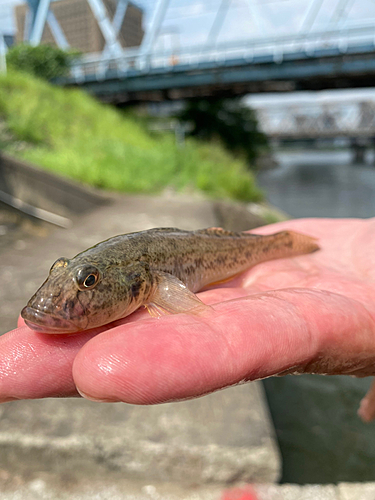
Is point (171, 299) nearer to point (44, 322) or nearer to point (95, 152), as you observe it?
point (44, 322)

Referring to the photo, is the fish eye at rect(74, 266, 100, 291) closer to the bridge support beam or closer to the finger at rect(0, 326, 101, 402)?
the finger at rect(0, 326, 101, 402)

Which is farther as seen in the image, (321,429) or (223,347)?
(321,429)

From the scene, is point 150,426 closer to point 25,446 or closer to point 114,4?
point 25,446

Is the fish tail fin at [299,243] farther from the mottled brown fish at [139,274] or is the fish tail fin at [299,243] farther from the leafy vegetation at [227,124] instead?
the leafy vegetation at [227,124]

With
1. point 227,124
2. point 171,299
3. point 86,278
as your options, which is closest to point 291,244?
point 171,299

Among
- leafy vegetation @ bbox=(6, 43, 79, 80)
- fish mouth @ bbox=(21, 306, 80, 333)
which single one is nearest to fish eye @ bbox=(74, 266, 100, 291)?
fish mouth @ bbox=(21, 306, 80, 333)

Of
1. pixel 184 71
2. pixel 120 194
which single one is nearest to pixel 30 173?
pixel 120 194

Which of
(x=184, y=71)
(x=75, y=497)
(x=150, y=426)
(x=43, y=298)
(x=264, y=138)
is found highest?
(x=184, y=71)
